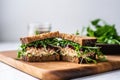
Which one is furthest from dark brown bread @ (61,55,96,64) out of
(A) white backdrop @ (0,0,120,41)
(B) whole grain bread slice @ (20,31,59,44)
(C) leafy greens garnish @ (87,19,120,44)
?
(A) white backdrop @ (0,0,120,41)

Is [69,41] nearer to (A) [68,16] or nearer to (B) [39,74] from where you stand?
(B) [39,74]

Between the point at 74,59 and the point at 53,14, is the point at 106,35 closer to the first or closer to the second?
the point at 74,59

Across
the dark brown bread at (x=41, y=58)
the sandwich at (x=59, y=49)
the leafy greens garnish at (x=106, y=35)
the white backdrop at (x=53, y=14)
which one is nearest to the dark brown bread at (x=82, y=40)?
the sandwich at (x=59, y=49)

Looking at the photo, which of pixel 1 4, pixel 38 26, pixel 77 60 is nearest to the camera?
pixel 77 60

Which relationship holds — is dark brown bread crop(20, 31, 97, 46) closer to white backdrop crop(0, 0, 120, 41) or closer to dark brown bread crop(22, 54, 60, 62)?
dark brown bread crop(22, 54, 60, 62)

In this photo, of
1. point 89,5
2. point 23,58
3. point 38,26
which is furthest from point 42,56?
point 89,5

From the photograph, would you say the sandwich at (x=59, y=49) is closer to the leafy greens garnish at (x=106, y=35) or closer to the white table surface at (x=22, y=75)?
the white table surface at (x=22, y=75)
